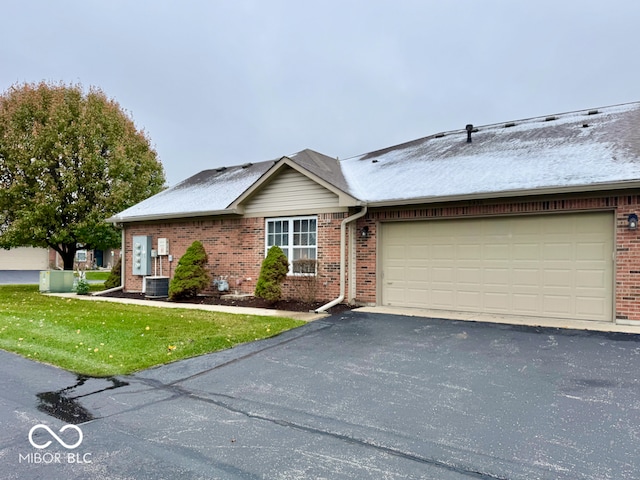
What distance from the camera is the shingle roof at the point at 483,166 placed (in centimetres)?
874

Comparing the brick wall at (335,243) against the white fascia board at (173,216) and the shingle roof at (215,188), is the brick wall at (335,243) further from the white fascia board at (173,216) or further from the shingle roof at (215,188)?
the shingle roof at (215,188)

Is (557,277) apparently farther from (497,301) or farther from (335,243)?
(335,243)

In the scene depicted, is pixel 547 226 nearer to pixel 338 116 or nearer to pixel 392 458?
pixel 392 458

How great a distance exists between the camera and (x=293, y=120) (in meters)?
28.5

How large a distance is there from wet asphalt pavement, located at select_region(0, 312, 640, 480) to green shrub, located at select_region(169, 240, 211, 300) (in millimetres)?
5959

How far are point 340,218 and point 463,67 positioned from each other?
43.1 ft

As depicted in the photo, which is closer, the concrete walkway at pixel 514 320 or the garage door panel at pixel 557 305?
the concrete walkway at pixel 514 320

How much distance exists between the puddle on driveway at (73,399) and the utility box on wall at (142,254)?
9925 millimetres

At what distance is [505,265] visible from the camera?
9227 millimetres

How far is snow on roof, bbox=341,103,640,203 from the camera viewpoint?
876 cm

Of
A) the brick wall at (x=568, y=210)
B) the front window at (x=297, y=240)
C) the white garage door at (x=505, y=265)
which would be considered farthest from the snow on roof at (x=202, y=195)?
the white garage door at (x=505, y=265)

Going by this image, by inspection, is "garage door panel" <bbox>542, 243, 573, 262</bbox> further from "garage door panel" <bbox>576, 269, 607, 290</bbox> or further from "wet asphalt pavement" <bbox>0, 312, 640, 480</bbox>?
"wet asphalt pavement" <bbox>0, 312, 640, 480</bbox>

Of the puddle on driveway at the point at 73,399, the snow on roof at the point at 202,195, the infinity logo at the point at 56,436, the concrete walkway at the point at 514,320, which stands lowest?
the puddle on driveway at the point at 73,399

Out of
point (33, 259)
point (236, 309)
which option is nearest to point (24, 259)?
point (33, 259)
